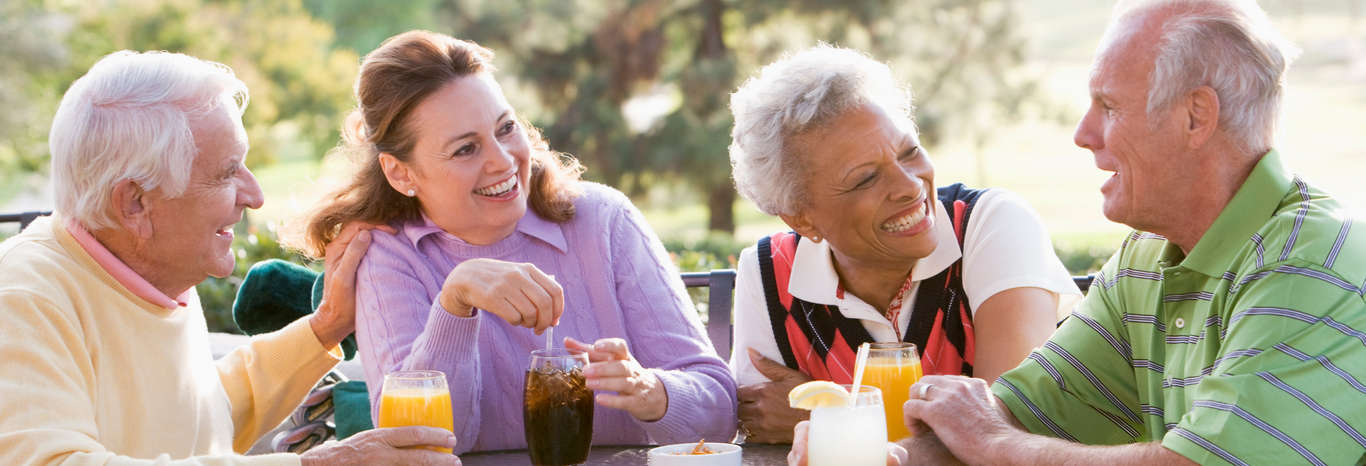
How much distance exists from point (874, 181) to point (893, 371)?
639 millimetres

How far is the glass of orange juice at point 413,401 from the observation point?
7.89ft

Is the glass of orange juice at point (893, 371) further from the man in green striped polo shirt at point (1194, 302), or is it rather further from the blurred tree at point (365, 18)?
the blurred tree at point (365, 18)

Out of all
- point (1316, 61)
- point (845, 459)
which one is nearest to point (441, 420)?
point (845, 459)

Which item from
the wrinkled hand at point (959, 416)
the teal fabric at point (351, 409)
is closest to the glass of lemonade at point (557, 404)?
the wrinkled hand at point (959, 416)

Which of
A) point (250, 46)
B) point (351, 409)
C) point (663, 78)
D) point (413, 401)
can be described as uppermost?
point (250, 46)

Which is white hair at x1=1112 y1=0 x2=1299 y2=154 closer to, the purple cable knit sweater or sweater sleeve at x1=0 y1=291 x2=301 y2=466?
the purple cable knit sweater

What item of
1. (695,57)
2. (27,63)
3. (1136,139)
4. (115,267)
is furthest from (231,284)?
(27,63)

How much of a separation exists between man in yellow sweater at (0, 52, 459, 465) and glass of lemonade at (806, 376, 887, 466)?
69cm

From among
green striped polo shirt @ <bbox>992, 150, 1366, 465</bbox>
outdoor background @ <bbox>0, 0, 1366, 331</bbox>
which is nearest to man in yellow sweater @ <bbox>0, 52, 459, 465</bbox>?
outdoor background @ <bbox>0, 0, 1366, 331</bbox>

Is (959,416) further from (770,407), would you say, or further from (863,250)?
(863,250)

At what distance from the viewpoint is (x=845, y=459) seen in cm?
220

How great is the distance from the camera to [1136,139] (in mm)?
2301

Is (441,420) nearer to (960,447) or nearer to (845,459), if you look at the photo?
(845,459)

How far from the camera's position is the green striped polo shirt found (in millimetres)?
1996
